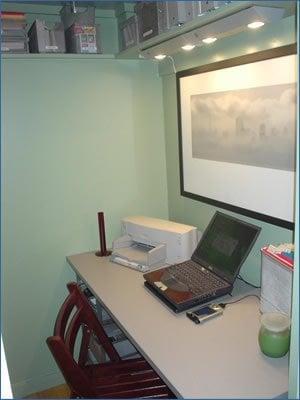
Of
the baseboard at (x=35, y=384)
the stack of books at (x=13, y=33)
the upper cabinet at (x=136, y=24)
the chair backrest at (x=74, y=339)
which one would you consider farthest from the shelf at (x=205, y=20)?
the baseboard at (x=35, y=384)

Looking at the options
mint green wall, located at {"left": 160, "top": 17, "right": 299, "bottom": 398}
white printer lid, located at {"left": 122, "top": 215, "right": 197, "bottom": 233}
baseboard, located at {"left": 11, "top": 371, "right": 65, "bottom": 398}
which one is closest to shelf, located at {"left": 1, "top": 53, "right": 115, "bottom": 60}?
mint green wall, located at {"left": 160, "top": 17, "right": 299, "bottom": 398}

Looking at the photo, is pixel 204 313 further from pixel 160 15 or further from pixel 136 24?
pixel 136 24

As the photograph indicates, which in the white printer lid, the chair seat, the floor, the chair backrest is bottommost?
the floor

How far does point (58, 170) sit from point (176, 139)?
727mm

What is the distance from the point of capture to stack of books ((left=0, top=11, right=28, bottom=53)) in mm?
1911

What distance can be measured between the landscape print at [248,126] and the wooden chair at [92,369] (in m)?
0.96

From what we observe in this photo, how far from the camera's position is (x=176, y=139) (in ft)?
7.48

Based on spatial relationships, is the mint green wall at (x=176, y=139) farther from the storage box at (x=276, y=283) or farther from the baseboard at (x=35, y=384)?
the baseboard at (x=35, y=384)

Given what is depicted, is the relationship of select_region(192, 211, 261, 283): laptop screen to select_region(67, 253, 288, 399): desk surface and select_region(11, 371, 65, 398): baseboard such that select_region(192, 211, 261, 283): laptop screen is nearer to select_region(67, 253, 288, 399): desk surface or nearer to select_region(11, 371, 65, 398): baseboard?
select_region(67, 253, 288, 399): desk surface

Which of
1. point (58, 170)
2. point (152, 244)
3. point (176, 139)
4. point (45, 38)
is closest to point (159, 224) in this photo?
point (152, 244)

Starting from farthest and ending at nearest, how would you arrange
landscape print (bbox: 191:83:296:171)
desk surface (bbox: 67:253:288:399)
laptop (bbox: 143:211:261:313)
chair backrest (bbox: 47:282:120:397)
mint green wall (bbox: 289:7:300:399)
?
1. laptop (bbox: 143:211:261:313)
2. landscape print (bbox: 191:83:296:171)
3. chair backrest (bbox: 47:282:120:397)
4. desk surface (bbox: 67:253:288:399)
5. mint green wall (bbox: 289:7:300:399)

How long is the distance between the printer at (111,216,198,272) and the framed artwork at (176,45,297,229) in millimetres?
239

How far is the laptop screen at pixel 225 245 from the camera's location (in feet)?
5.35

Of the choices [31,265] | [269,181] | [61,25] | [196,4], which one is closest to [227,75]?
[196,4]
